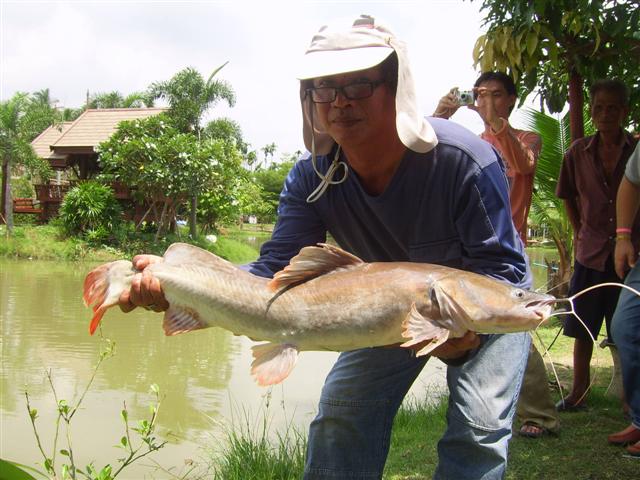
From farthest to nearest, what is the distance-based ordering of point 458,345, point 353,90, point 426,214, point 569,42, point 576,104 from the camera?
1. point 576,104
2. point 569,42
3. point 426,214
4. point 353,90
5. point 458,345

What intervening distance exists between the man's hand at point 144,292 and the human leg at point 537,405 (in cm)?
260

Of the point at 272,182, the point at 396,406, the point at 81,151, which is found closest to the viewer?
the point at 396,406

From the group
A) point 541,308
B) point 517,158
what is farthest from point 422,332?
point 517,158

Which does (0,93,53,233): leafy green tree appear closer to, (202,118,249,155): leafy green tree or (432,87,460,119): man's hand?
(202,118,249,155): leafy green tree

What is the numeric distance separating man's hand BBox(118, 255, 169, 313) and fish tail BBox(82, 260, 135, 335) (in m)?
0.03

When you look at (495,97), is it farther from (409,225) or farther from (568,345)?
(568,345)

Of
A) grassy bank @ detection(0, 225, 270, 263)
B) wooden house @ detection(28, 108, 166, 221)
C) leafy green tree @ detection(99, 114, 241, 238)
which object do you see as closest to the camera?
leafy green tree @ detection(99, 114, 241, 238)

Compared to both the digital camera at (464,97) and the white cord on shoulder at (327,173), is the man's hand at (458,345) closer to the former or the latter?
the white cord on shoulder at (327,173)

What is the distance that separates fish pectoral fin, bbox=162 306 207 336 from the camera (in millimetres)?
2395

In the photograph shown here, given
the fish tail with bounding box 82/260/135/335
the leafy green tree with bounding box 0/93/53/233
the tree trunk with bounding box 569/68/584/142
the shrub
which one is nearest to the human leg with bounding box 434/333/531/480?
the fish tail with bounding box 82/260/135/335

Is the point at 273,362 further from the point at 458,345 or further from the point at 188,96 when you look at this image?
the point at 188,96

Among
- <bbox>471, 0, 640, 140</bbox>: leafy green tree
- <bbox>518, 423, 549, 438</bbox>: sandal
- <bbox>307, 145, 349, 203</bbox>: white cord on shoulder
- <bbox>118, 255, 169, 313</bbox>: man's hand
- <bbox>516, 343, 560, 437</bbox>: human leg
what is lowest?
<bbox>518, 423, 549, 438</bbox>: sandal

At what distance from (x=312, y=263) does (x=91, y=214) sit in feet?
74.4

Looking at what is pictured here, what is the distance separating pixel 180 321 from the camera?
94.7 inches
